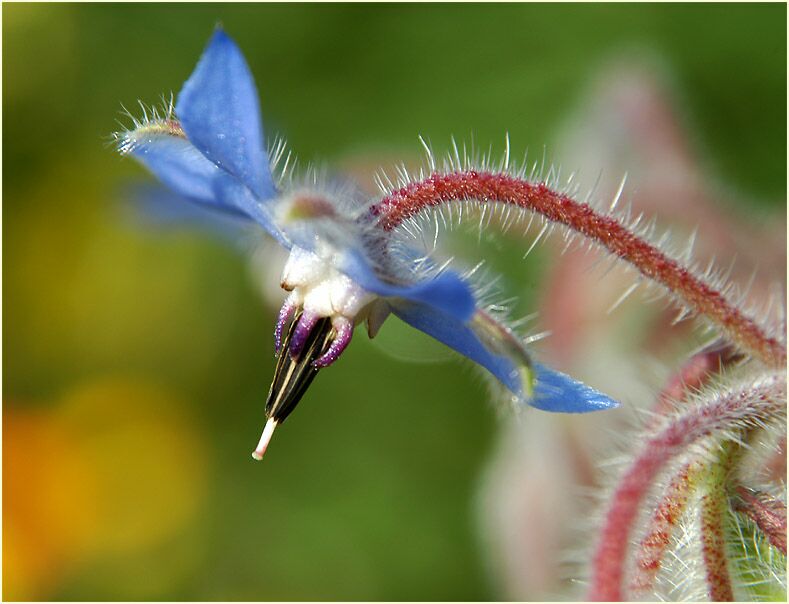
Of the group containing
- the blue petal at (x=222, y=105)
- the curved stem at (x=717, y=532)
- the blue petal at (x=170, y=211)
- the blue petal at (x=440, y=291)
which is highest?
the blue petal at (x=170, y=211)

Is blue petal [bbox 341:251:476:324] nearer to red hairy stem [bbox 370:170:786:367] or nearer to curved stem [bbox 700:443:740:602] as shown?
red hairy stem [bbox 370:170:786:367]

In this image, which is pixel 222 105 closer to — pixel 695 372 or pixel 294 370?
pixel 294 370

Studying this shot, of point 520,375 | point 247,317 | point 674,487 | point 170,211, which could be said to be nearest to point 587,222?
point 520,375

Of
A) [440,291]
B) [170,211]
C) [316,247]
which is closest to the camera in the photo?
[440,291]

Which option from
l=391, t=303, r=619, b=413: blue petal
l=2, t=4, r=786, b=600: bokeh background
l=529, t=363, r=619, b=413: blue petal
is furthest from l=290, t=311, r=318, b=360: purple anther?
l=2, t=4, r=786, b=600: bokeh background

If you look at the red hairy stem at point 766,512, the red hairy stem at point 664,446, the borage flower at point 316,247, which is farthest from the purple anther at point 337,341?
the red hairy stem at point 766,512

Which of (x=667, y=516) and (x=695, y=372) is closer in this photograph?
(x=667, y=516)

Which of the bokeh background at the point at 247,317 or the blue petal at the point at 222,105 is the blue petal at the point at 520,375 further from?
the bokeh background at the point at 247,317
